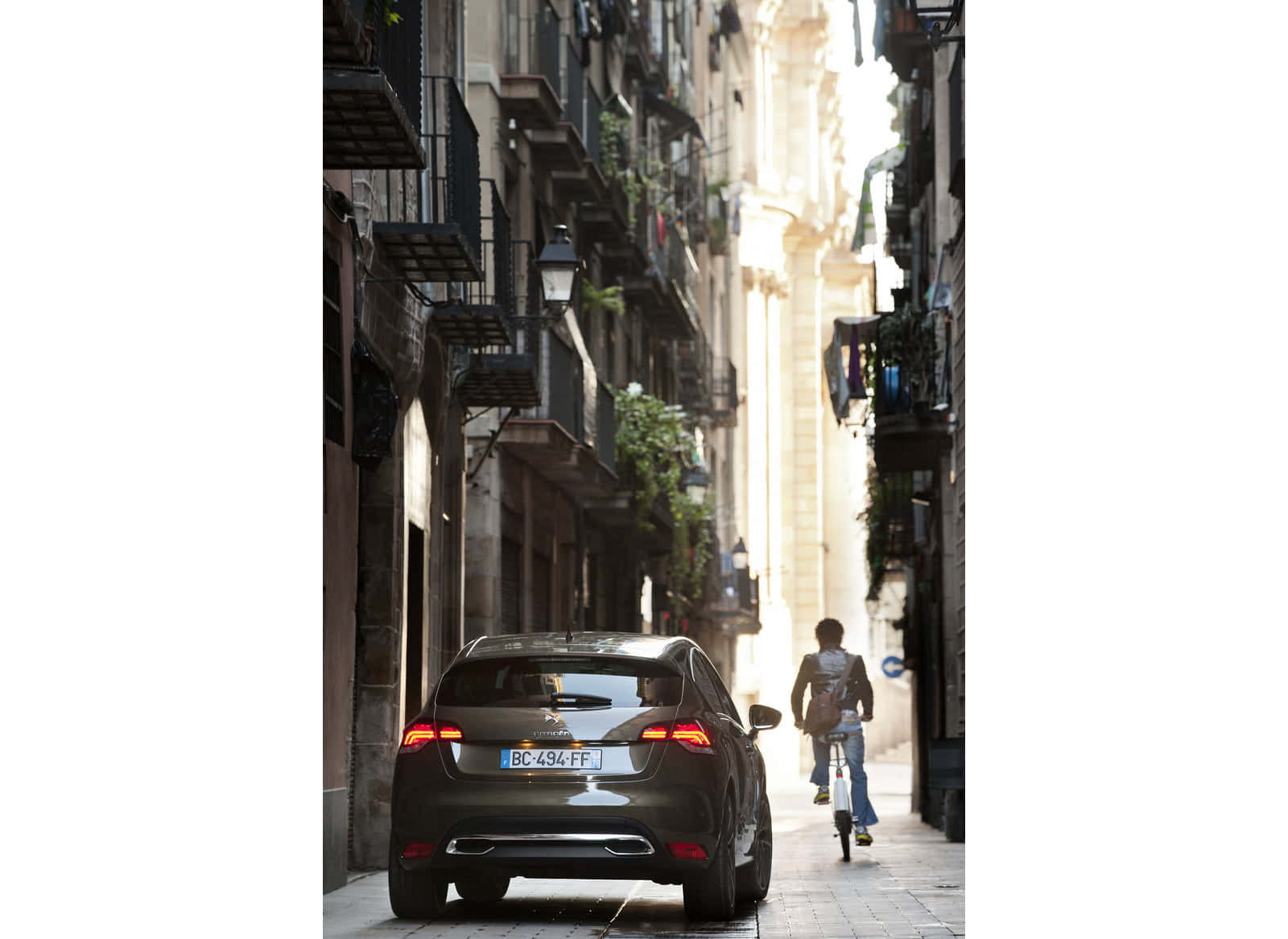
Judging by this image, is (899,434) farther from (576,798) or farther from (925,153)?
(576,798)

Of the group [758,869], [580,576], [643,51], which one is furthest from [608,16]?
[758,869]

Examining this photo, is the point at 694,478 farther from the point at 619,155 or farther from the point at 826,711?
the point at 826,711

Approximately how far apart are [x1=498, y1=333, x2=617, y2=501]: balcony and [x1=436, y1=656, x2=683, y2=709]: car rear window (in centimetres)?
1192

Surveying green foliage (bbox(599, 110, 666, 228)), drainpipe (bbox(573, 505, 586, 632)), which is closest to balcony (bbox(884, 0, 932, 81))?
green foliage (bbox(599, 110, 666, 228))

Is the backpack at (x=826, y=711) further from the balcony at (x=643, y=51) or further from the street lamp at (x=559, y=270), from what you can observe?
the balcony at (x=643, y=51)

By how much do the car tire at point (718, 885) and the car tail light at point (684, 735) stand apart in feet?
1.33

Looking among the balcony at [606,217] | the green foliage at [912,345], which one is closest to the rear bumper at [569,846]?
the green foliage at [912,345]

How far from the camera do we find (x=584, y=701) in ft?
38.7

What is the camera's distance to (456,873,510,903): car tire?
13.3 metres

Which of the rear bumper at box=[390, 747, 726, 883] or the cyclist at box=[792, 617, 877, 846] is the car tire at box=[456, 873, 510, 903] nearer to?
the rear bumper at box=[390, 747, 726, 883]

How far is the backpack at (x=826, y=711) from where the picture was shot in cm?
1723

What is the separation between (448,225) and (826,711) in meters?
4.39
